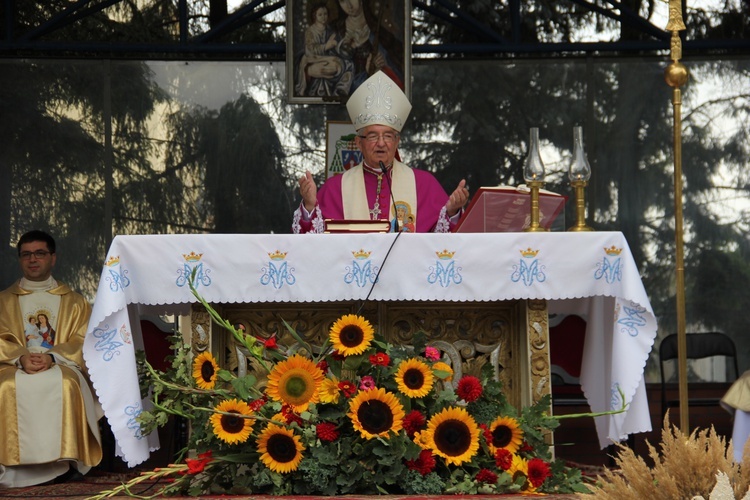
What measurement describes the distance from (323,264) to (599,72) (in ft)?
16.1

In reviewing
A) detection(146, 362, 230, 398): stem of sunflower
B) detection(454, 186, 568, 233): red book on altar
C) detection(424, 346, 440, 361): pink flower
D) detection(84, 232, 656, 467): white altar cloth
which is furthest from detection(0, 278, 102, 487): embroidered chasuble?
detection(424, 346, 440, 361): pink flower

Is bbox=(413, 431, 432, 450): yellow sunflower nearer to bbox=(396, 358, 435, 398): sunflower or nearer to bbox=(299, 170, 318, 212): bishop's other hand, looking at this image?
bbox=(396, 358, 435, 398): sunflower

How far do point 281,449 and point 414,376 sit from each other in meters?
0.55

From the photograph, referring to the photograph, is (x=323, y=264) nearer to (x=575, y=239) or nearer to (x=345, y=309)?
(x=345, y=309)

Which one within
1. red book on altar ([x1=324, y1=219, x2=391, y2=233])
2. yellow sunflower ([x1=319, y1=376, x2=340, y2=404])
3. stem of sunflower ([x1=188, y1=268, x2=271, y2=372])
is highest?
red book on altar ([x1=324, y1=219, x2=391, y2=233])

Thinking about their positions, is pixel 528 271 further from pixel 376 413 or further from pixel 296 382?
pixel 296 382

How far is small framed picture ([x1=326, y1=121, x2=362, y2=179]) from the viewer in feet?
25.8

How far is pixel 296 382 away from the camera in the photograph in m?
4.27

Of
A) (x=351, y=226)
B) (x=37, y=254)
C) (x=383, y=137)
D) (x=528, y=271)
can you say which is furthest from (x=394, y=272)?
(x=37, y=254)

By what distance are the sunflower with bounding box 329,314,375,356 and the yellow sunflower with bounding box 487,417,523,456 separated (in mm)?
572

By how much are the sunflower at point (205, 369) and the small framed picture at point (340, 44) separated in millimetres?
4057

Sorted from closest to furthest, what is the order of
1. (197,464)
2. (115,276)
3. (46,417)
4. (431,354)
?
1. (197,464)
2. (431,354)
3. (115,276)
4. (46,417)

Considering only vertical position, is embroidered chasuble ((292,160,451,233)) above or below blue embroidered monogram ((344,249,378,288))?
above

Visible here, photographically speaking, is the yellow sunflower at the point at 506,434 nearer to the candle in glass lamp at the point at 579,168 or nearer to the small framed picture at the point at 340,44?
the candle in glass lamp at the point at 579,168
